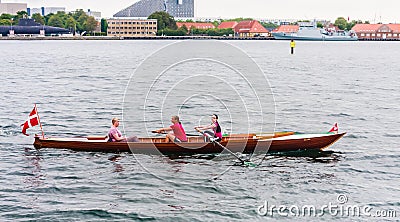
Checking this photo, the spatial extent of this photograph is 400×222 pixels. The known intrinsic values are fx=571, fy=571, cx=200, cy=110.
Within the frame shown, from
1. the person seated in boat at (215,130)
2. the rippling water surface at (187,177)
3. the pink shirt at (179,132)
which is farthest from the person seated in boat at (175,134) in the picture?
the person seated in boat at (215,130)

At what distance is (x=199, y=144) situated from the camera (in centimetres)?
2931

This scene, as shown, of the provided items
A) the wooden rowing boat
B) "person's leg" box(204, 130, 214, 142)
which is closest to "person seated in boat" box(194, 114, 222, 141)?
"person's leg" box(204, 130, 214, 142)

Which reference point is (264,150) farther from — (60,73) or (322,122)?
(60,73)

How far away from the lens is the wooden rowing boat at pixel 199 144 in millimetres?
29094

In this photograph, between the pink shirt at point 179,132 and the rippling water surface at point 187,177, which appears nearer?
the rippling water surface at point 187,177

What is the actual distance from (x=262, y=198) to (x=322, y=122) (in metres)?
19.4

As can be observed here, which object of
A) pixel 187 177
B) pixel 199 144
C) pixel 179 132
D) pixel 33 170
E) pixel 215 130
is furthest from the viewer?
pixel 199 144

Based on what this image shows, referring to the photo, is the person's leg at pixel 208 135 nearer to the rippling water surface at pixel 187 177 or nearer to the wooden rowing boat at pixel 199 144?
the wooden rowing boat at pixel 199 144

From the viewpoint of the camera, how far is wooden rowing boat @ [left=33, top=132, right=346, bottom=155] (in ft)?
95.5

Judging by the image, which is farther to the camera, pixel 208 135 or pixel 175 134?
pixel 208 135

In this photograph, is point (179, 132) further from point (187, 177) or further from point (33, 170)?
point (33, 170)

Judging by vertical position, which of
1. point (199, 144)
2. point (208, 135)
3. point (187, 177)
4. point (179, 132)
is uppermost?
point (179, 132)

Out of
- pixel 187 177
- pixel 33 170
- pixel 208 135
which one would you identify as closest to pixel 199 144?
pixel 208 135

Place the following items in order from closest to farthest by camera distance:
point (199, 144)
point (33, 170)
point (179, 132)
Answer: point (33, 170)
point (179, 132)
point (199, 144)
